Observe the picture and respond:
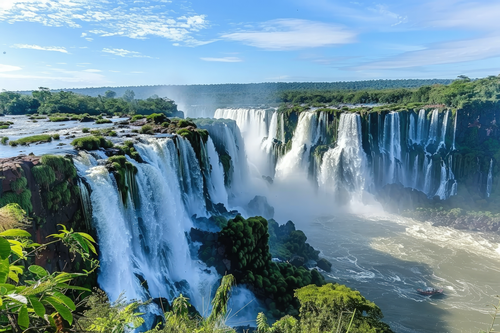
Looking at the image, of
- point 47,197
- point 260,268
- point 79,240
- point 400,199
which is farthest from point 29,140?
point 400,199

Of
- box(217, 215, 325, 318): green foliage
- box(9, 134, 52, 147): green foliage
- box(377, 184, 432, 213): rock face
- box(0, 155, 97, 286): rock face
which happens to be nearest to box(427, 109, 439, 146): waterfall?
box(377, 184, 432, 213): rock face

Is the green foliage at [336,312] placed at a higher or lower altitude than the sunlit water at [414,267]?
higher

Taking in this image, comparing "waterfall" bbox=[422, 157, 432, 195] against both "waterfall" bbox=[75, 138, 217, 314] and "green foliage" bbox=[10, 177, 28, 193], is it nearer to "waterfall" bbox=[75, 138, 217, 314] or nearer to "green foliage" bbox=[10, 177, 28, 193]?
"waterfall" bbox=[75, 138, 217, 314]

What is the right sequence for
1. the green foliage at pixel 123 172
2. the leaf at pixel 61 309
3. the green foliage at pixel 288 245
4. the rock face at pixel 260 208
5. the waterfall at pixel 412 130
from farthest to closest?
the waterfall at pixel 412 130, the rock face at pixel 260 208, the green foliage at pixel 288 245, the green foliage at pixel 123 172, the leaf at pixel 61 309

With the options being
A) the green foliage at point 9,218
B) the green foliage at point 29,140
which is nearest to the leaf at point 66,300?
the green foliage at point 9,218

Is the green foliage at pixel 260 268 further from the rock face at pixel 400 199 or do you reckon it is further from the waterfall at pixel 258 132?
the waterfall at pixel 258 132

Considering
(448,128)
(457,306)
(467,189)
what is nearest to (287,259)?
(457,306)

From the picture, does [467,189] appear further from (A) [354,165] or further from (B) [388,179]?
(A) [354,165]
